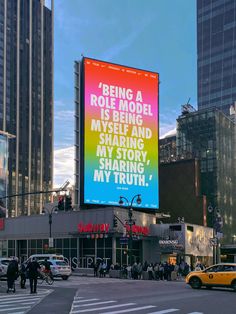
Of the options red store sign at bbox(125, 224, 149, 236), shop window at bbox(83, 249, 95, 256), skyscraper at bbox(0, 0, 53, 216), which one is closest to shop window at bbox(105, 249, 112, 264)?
shop window at bbox(83, 249, 95, 256)

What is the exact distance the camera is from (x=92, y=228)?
60281mm

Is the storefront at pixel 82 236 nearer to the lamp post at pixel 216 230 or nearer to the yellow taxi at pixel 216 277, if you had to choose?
the lamp post at pixel 216 230

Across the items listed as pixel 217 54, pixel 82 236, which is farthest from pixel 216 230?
pixel 217 54

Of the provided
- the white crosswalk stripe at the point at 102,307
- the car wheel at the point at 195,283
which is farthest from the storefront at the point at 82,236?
the white crosswalk stripe at the point at 102,307

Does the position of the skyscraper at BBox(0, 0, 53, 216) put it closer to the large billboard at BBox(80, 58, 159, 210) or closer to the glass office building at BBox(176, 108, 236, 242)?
the glass office building at BBox(176, 108, 236, 242)

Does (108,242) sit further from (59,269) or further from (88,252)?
(59,269)

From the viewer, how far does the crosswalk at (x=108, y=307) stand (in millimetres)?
18427

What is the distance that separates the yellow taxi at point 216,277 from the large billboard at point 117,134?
110 feet

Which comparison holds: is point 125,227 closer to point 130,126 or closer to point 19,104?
point 130,126

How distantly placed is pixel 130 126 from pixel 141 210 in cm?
1118

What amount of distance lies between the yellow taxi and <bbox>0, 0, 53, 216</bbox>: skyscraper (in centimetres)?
13603

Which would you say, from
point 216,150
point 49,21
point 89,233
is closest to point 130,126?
point 89,233

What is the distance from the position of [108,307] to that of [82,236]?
42396 millimetres

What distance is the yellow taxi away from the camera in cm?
3010
